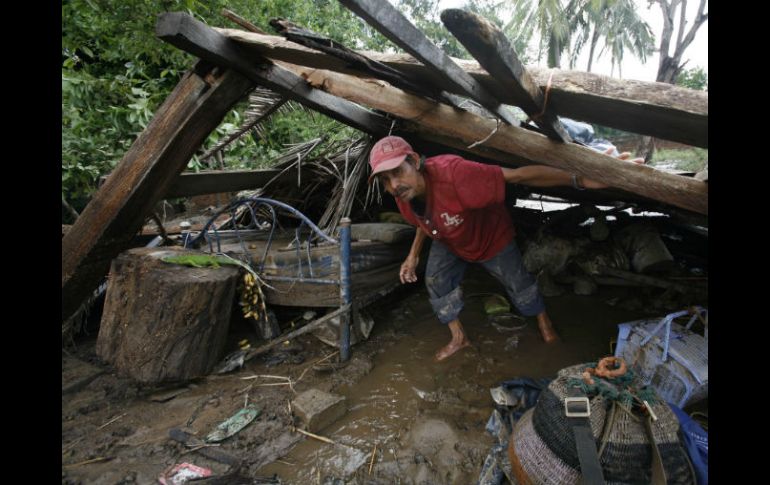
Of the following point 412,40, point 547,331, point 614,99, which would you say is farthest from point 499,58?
point 547,331

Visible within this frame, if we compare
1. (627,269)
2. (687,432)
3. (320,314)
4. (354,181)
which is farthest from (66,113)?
(627,269)

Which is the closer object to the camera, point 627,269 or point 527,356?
point 527,356

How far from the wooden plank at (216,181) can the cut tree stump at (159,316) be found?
71cm

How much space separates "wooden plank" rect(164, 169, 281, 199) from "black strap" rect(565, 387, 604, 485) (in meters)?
3.34

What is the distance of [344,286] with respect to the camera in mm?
3592

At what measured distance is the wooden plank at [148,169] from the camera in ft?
9.35

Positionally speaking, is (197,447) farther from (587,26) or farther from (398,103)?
(587,26)

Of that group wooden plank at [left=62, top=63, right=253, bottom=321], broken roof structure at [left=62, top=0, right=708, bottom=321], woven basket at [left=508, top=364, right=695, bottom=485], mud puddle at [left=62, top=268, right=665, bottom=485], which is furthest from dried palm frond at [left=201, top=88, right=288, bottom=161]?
woven basket at [left=508, top=364, right=695, bottom=485]

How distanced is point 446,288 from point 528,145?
6.26 ft

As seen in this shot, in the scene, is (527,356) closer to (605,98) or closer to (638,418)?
(638,418)

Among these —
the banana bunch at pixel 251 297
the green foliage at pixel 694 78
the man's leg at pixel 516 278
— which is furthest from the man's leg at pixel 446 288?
the green foliage at pixel 694 78

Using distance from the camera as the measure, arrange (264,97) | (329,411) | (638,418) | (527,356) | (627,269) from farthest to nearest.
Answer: (627,269), (264,97), (527,356), (329,411), (638,418)
